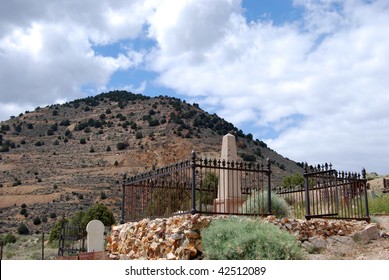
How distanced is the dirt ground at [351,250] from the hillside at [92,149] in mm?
40809

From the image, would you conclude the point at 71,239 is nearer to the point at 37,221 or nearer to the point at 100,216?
the point at 100,216

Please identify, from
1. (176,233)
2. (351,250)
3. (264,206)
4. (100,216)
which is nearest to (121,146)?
(100,216)

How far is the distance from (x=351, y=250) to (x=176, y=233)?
13.3ft

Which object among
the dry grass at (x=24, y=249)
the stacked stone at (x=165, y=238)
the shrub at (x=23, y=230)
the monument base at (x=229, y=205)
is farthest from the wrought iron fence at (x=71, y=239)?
the shrub at (x=23, y=230)

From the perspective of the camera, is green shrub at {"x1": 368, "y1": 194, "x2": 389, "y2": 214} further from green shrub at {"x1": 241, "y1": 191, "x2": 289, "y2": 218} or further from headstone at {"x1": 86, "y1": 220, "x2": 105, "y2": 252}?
headstone at {"x1": 86, "y1": 220, "x2": 105, "y2": 252}

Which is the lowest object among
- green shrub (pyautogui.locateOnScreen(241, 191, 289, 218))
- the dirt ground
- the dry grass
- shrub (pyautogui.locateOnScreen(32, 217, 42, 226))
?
the dry grass

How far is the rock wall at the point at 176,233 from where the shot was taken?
37.7 feet

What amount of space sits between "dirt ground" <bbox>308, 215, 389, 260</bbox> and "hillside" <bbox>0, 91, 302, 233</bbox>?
134ft

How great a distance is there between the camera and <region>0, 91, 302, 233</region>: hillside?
191 ft

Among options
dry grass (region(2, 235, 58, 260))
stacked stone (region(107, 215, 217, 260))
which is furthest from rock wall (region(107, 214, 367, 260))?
dry grass (region(2, 235, 58, 260))

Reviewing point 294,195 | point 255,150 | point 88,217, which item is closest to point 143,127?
point 255,150

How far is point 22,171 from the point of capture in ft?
223

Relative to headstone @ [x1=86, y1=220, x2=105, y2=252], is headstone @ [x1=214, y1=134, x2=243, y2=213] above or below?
above
